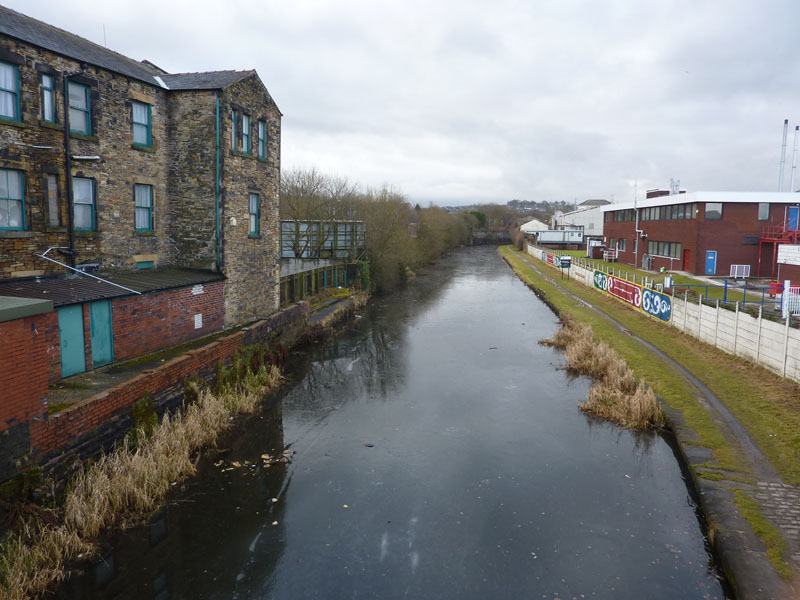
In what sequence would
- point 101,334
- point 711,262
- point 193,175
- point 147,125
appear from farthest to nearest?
1. point 711,262
2. point 193,175
3. point 147,125
4. point 101,334

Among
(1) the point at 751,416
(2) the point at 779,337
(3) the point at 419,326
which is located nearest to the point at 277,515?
(1) the point at 751,416

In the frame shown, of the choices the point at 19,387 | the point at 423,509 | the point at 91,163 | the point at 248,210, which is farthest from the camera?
the point at 248,210

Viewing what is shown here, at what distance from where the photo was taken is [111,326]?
1391cm

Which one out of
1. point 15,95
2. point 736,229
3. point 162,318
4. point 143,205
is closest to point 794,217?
point 736,229

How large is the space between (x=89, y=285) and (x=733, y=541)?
14559mm

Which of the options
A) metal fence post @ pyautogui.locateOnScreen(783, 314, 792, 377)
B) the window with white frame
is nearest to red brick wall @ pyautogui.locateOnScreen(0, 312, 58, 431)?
the window with white frame

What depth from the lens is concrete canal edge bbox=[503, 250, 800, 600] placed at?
709 centimetres

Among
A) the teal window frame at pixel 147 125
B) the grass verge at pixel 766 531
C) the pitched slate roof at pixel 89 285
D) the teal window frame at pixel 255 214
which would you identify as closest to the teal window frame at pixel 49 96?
the teal window frame at pixel 147 125

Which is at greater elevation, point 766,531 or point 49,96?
point 49,96

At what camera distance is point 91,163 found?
15.2m

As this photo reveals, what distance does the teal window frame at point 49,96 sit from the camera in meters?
13.8

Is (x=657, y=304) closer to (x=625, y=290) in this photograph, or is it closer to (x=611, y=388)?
(x=625, y=290)

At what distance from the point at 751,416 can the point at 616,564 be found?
22.1 feet

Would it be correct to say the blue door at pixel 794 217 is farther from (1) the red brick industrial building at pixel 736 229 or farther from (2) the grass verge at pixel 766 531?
(2) the grass verge at pixel 766 531
